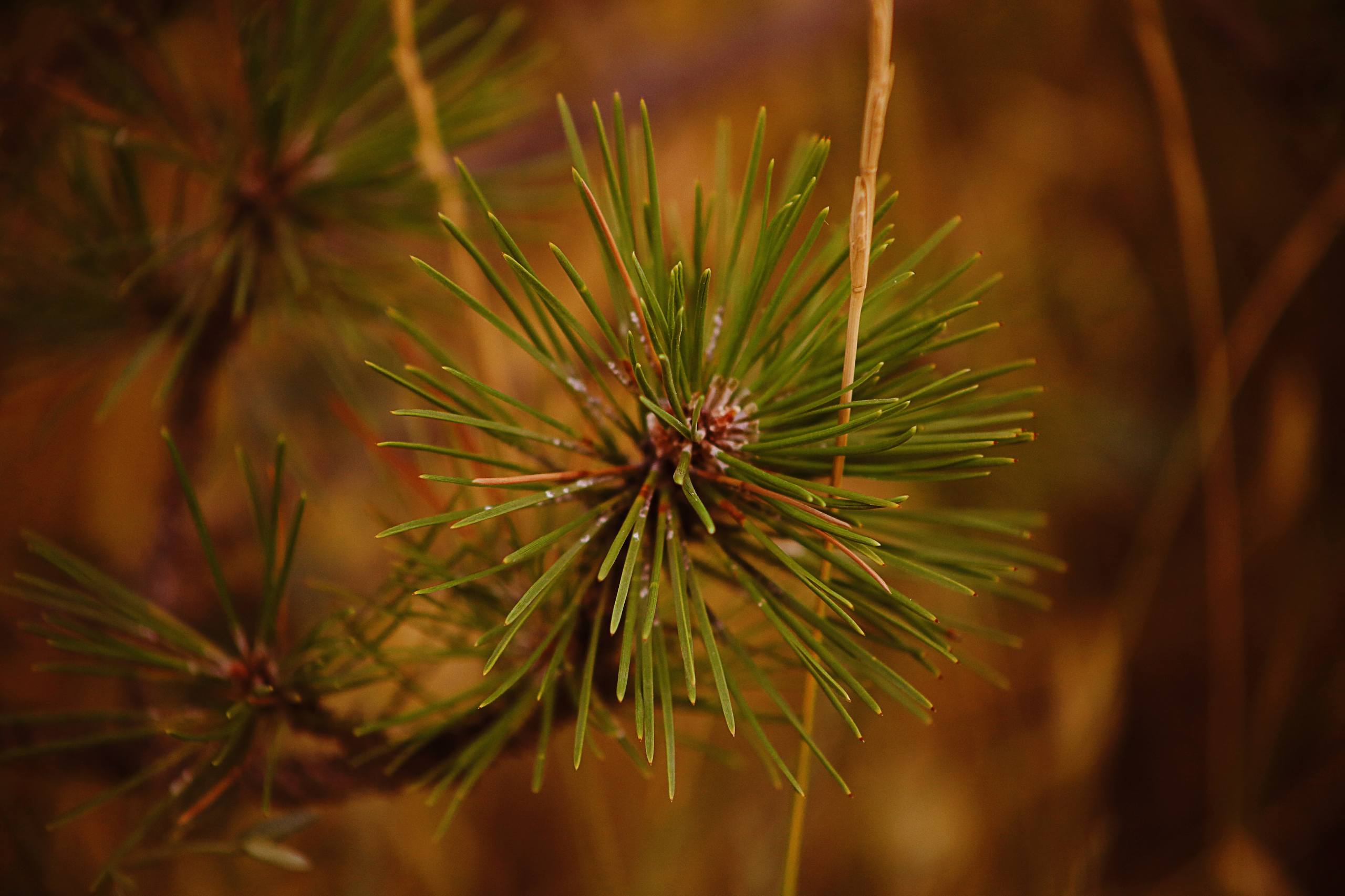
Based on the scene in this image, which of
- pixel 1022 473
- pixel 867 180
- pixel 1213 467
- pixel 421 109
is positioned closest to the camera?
pixel 867 180

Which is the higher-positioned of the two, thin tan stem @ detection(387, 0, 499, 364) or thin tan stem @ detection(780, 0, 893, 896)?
thin tan stem @ detection(387, 0, 499, 364)

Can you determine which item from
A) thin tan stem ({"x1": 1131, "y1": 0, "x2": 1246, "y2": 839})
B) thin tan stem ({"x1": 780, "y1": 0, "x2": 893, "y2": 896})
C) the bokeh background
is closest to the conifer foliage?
thin tan stem ({"x1": 780, "y1": 0, "x2": 893, "y2": 896})

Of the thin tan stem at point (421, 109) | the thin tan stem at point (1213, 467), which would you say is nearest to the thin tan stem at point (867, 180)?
the thin tan stem at point (421, 109)

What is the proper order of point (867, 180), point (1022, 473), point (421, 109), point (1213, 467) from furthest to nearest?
point (1022, 473) → point (1213, 467) → point (421, 109) → point (867, 180)

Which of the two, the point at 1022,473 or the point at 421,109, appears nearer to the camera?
the point at 421,109

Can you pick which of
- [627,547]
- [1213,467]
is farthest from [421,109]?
[1213,467]

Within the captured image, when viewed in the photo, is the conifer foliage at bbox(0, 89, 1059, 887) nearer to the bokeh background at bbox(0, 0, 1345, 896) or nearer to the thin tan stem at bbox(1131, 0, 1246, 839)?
the bokeh background at bbox(0, 0, 1345, 896)

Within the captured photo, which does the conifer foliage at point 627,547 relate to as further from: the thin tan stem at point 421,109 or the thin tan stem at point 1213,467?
the thin tan stem at point 1213,467

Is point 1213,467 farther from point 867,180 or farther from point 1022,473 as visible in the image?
point 867,180

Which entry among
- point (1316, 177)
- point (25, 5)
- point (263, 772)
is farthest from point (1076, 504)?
point (25, 5)
